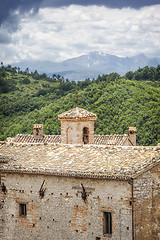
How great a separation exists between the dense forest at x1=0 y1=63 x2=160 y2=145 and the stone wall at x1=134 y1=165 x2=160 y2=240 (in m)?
25.7

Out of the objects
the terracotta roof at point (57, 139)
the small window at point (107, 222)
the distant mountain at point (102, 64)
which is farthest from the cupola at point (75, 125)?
the distant mountain at point (102, 64)

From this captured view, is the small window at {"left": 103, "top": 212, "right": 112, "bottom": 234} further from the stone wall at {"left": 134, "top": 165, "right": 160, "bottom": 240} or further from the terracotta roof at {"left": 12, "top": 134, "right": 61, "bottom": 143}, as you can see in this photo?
the terracotta roof at {"left": 12, "top": 134, "right": 61, "bottom": 143}

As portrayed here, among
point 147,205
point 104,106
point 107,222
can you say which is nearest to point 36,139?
point 107,222

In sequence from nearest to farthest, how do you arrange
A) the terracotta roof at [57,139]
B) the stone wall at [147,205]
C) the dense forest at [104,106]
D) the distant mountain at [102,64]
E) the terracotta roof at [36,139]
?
the stone wall at [147,205] → the terracotta roof at [57,139] → the terracotta roof at [36,139] → the dense forest at [104,106] → the distant mountain at [102,64]

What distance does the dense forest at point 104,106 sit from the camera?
1662 inches

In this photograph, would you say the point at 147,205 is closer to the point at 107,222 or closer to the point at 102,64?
the point at 107,222

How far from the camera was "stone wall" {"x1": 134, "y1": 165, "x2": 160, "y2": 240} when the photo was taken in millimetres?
13641

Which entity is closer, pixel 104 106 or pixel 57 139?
pixel 57 139

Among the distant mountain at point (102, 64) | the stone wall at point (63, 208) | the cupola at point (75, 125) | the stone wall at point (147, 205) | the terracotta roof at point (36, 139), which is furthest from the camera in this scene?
the distant mountain at point (102, 64)

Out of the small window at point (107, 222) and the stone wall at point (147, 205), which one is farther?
the small window at point (107, 222)

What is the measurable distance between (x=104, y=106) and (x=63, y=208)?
102 feet

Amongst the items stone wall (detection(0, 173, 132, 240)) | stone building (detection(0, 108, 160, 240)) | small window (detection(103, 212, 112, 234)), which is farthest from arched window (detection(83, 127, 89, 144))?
small window (detection(103, 212, 112, 234))

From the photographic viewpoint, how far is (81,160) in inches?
600

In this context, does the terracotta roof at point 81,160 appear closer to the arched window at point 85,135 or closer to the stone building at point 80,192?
the stone building at point 80,192
